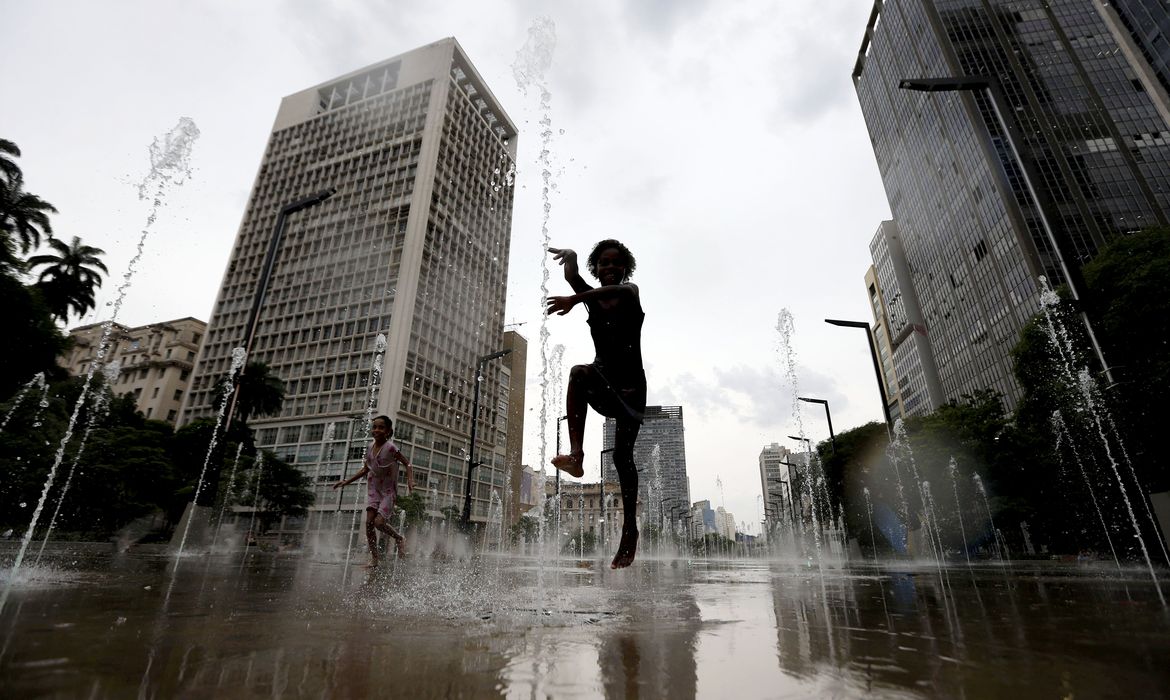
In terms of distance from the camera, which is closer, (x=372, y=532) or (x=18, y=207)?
(x=372, y=532)

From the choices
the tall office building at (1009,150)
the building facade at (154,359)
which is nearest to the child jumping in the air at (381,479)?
the tall office building at (1009,150)

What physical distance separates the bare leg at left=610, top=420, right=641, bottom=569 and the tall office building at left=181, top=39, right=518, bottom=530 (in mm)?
55004

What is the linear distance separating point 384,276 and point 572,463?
223ft

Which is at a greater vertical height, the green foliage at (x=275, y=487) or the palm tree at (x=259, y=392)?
the palm tree at (x=259, y=392)

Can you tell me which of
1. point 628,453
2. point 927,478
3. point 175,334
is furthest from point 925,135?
point 175,334

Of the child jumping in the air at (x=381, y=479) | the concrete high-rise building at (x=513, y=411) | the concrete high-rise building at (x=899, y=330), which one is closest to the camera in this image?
the child jumping in the air at (x=381, y=479)

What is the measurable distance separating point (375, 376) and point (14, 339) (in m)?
37.7

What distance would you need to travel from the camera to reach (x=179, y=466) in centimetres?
3584

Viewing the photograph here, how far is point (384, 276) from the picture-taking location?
6612 centimetres

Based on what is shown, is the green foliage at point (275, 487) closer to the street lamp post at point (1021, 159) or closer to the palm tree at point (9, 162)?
the palm tree at point (9, 162)

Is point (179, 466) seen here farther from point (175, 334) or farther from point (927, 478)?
point (175, 334)

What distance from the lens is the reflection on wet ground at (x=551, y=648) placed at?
1.83 metres

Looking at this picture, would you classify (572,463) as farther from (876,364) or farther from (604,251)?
(876,364)

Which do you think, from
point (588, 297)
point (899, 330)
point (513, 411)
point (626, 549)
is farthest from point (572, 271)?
point (899, 330)
